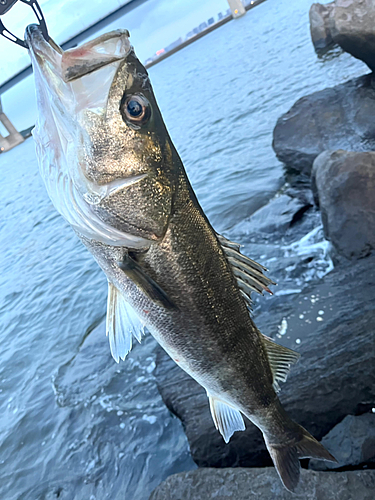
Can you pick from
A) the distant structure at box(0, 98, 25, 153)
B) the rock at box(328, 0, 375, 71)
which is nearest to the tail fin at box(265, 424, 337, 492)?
the rock at box(328, 0, 375, 71)

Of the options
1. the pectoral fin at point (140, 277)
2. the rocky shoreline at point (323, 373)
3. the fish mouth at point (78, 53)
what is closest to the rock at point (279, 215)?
the rocky shoreline at point (323, 373)

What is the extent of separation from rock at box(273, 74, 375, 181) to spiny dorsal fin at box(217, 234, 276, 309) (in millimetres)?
8100

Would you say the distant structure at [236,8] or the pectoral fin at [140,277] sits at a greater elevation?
the pectoral fin at [140,277]

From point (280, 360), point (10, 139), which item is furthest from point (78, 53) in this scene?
point (10, 139)

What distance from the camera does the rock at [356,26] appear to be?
33.4 ft

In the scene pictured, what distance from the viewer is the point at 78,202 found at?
6.22 ft

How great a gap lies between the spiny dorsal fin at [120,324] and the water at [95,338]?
3.16 meters

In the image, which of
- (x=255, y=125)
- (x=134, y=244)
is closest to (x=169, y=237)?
(x=134, y=244)

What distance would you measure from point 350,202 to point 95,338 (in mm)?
5042

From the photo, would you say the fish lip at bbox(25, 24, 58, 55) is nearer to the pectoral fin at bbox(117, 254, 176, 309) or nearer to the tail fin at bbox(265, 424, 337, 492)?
the pectoral fin at bbox(117, 254, 176, 309)

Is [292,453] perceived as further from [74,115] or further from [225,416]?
[74,115]

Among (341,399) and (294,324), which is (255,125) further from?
(341,399)

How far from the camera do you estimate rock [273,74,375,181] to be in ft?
32.0

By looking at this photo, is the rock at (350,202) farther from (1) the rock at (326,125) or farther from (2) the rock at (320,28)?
(2) the rock at (320,28)
